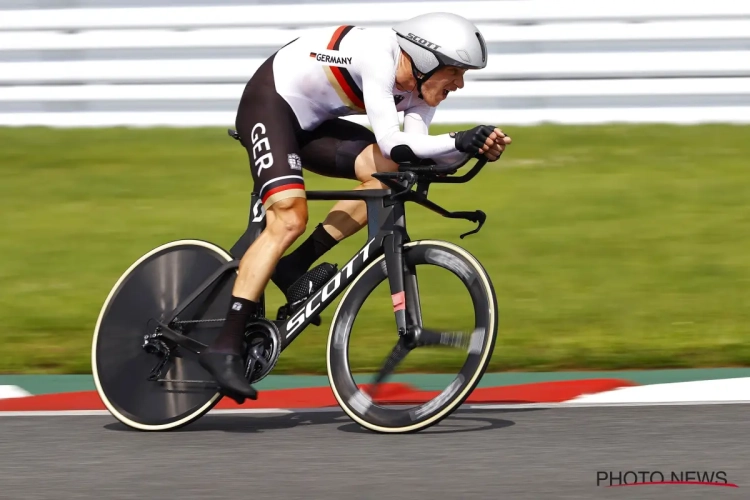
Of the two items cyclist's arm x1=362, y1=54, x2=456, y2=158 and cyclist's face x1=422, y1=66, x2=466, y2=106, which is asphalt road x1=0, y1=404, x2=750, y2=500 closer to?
cyclist's arm x1=362, y1=54, x2=456, y2=158

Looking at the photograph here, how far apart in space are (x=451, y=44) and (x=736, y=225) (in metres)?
4.39

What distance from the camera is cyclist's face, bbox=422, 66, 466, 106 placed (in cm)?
538

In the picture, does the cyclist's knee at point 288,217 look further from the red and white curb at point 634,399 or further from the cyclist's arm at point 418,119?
the red and white curb at point 634,399

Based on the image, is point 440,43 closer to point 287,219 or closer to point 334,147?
point 334,147

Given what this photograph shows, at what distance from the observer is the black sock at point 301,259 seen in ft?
19.0

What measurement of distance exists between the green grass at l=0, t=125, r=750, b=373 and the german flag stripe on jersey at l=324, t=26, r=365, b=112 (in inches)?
34.1

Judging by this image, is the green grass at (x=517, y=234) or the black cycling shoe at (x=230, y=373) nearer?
the black cycling shoe at (x=230, y=373)

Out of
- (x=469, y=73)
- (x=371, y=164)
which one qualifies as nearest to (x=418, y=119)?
(x=371, y=164)

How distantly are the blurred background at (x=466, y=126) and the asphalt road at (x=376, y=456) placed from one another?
8.83 feet

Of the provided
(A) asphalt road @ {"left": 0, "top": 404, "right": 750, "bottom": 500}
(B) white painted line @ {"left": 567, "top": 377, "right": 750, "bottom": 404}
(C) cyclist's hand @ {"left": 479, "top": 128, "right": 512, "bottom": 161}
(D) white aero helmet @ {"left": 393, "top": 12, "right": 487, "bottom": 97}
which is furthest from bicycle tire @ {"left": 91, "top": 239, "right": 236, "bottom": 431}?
(B) white painted line @ {"left": 567, "top": 377, "right": 750, "bottom": 404}

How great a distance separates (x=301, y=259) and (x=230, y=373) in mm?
631

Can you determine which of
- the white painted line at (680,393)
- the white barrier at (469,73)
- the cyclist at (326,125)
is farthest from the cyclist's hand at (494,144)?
the white barrier at (469,73)

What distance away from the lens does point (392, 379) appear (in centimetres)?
568

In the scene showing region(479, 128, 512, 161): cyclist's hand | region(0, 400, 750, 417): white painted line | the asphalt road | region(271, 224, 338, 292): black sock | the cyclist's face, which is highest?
the cyclist's face
